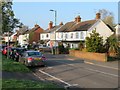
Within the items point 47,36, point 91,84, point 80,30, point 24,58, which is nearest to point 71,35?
point 80,30

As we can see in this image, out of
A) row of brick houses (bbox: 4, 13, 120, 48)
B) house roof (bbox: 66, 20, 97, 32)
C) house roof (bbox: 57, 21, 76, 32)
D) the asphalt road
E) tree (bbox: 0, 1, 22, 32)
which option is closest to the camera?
the asphalt road

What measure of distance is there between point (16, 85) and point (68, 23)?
68487 mm

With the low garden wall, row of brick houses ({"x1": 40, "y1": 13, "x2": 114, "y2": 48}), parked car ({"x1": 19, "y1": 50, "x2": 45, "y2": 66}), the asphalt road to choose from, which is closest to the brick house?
row of brick houses ({"x1": 40, "y1": 13, "x2": 114, "y2": 48})

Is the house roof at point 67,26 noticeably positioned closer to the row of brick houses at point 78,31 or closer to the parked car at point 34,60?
the row of brick houses at point 78,31

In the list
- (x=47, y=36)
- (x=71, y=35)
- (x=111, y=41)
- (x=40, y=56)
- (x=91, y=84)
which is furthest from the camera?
(x=47, y=36)

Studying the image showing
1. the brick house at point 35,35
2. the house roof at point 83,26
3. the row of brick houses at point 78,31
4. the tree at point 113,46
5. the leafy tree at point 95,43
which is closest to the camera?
the leafy tree at point 95,43

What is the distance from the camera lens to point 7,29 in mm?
35500

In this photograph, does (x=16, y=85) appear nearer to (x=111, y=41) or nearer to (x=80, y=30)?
(x=111, y=41)

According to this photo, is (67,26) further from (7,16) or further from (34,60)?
(34,60)

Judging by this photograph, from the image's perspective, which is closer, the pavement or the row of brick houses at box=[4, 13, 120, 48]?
the pavement

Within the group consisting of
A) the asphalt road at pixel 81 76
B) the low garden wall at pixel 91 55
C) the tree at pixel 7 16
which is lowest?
the asphalt road at pixel 81 76

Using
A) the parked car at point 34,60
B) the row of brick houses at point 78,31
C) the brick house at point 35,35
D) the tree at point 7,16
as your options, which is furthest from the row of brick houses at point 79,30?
the parked car at point 34,60

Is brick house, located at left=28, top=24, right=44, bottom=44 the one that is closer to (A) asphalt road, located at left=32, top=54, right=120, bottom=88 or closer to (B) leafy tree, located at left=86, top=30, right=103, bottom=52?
(B) leafy tree, located at left=86, top=30, right=103, bottom=52

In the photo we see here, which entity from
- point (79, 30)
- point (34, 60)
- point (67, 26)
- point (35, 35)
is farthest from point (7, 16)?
point (35, 35)
